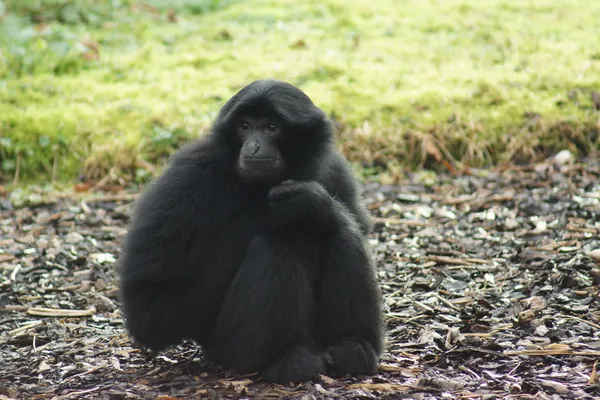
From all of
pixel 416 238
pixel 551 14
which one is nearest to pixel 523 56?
pixel 551 14

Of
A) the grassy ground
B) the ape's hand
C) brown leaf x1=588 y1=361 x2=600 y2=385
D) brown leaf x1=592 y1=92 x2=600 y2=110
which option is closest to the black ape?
the ape's hand

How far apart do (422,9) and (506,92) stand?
4679mm

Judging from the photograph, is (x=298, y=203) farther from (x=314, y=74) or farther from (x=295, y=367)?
(x=314, y=74)

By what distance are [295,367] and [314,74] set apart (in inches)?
327

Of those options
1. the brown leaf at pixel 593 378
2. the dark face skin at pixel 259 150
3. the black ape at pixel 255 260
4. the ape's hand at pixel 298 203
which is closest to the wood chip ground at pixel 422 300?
the brown leaf at pixel 593 378

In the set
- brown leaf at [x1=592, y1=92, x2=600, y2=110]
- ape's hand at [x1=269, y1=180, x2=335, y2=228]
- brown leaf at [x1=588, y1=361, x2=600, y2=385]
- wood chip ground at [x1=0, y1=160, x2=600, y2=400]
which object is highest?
ape's hand at [x1=269, y1=180, x2=335, y2=228]

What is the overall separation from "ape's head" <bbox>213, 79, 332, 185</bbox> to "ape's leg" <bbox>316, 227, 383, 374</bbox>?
592 millimetres

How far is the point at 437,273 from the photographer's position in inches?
296

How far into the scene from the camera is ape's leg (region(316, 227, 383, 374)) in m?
5.29

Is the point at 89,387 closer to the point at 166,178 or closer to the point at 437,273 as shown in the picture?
the point at 166,178

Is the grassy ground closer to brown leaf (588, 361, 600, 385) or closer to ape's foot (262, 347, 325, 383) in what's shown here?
ape's foot (262, 347, 325, 383)

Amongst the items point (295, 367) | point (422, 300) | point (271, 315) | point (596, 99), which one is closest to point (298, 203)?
point (271, 315)

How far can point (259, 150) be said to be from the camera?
208 inches

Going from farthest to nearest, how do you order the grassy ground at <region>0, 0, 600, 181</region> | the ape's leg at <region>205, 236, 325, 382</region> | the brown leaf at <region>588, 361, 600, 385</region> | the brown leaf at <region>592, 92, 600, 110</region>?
the brown leaf at <region>592, 92, 600, 110</region> → the grassy ground at <region>0, 0, 600, 181</region> → the ape's leg at <region>205, 236, 325, 382</region> → the brown leaf at <region>588, 361, 600, 385</region>
